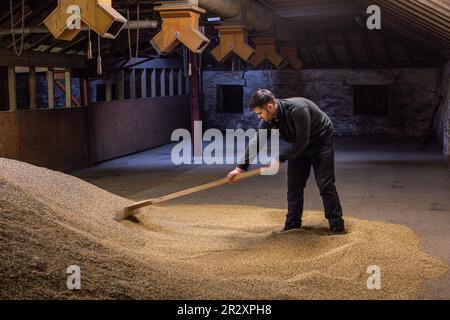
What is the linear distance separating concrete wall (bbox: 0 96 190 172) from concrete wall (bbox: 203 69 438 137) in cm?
183

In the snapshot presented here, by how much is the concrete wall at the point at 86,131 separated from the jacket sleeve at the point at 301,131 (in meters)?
4.89

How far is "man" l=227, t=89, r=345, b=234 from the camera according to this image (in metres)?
4.45

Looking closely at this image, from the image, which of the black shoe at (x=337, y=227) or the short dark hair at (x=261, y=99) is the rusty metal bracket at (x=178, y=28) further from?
the black shoe at (x=337, y=227)

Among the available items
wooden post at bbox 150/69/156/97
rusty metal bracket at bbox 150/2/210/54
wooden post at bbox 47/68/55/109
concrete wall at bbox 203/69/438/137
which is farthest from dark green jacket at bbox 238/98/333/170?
concrete wall at bbox 203/69/438/137

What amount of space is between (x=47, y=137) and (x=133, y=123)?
117 inches

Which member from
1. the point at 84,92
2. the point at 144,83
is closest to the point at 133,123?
the point at 144,83

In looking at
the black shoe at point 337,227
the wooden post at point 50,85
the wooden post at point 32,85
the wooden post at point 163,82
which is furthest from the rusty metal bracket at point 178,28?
the wooden post at point 163,82

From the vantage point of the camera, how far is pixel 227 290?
3.16 metres

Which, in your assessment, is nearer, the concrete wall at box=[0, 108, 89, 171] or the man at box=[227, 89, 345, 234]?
the man at box=[227, 89, 345, 234]

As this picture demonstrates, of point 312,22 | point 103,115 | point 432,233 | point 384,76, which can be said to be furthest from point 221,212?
point 384,76

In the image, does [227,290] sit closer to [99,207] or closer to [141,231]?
[141,231]

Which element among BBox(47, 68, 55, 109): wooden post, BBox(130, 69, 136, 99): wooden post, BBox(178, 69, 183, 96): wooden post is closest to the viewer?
BBox(47, 68, 55, 109): wooden post

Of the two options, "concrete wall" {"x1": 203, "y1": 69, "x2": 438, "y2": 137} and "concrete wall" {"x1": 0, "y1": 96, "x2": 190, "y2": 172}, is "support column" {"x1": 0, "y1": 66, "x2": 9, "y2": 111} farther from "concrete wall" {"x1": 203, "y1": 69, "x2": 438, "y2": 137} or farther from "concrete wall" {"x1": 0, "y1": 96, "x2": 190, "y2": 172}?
"concrete wall" {"x1": 203, "y1": 69, "x2": 438, "y2": 137}

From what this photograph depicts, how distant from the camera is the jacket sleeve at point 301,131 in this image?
4.43 meters
